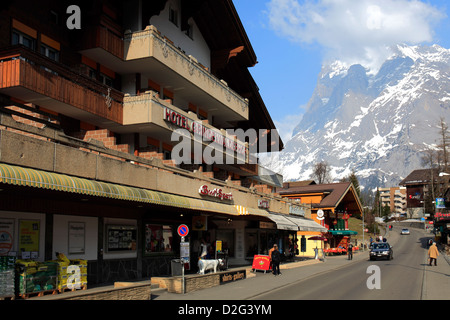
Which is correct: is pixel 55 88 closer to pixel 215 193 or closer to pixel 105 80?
pixel 105 80

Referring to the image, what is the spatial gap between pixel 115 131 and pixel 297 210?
2318 centimetres

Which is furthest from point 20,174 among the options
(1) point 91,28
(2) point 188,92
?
(2) point 188,92

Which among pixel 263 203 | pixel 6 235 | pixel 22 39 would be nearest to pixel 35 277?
pixel 6 235

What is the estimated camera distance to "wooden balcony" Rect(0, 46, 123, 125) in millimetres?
17547

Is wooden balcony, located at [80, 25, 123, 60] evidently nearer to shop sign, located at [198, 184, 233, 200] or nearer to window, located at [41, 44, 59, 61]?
window, located at [41, 44, 59, 61]

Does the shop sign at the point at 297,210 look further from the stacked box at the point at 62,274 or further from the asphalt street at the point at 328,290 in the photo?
the stacked box at the point at 62,274

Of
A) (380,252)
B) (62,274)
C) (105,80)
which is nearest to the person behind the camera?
(62,274)

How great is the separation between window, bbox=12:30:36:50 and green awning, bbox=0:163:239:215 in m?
6.88

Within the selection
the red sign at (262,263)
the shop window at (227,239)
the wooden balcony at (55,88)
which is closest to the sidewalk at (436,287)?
the red sign at (262,263)

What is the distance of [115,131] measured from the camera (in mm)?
25188

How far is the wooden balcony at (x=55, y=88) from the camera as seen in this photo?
57.6ft

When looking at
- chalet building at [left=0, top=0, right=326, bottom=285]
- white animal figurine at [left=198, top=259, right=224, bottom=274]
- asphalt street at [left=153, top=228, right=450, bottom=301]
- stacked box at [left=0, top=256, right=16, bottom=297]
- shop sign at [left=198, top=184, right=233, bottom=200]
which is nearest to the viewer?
stacked box at [left=0, top=256, right=16, bottom=297]

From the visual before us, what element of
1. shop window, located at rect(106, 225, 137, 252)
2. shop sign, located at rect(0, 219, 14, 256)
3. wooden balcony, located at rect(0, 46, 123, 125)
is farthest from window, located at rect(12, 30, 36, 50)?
shop window, located at rect(106, 225, 137, 252)

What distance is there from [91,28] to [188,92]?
9047 millimetres
